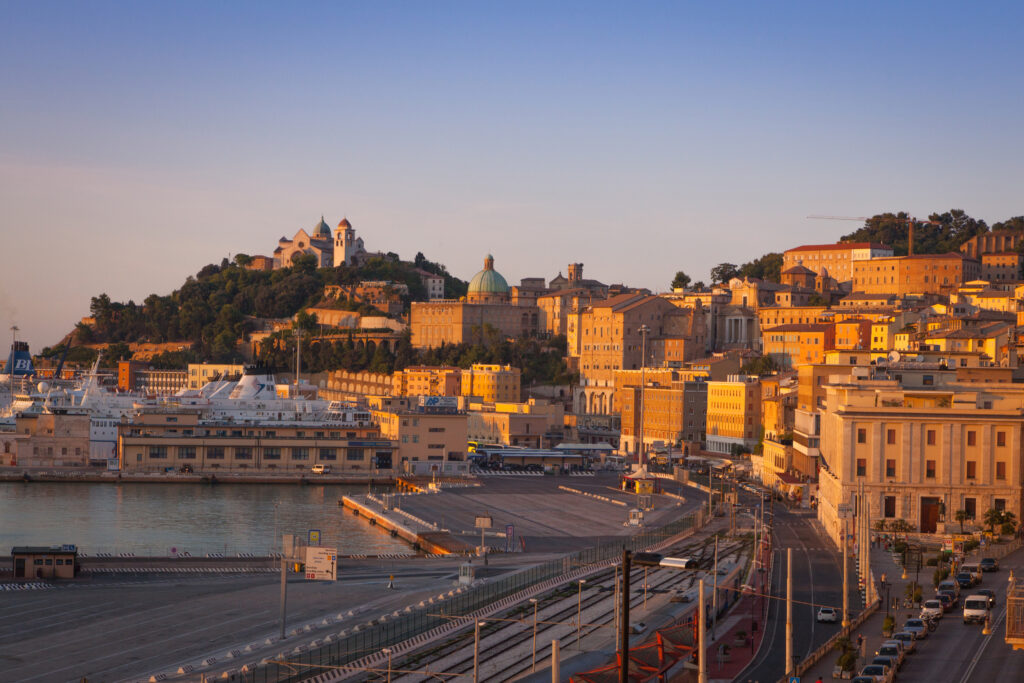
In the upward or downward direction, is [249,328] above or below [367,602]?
above

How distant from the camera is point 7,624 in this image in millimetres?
27641

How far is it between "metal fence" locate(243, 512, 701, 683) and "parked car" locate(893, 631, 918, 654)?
14.6 feet

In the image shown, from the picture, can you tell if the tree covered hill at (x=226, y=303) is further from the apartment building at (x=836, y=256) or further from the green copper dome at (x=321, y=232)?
the apartment building at (x=836, y=256)

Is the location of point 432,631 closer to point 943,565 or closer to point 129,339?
point 943,565

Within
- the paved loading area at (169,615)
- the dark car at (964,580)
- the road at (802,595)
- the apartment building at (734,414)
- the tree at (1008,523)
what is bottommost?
the paved loading area at (169,615)

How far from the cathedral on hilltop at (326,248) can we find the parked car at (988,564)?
102 meters

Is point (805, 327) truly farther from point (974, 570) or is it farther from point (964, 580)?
point (964, 580)

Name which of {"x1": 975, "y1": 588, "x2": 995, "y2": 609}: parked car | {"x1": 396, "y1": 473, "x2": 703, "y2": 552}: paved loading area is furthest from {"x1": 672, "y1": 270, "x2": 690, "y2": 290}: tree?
{"x1": 975, "y1": 588, "x2": 995, "y2": 609}: parked car

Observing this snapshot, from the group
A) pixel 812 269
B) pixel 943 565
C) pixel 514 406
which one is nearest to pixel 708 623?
pixel 943 565

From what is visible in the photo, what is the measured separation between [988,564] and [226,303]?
10221 cm

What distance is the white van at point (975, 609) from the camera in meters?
23.1

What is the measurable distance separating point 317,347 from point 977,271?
4885 cm

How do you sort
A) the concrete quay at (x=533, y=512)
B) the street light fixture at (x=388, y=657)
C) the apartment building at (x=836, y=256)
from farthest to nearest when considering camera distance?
the apartment building at (x=836, y=256)
the concrete quay at (x=533, y=512)
the street light fixture at (x=388, y=657)

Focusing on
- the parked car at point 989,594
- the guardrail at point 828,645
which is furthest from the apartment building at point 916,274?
the guardrail at point 828,645
